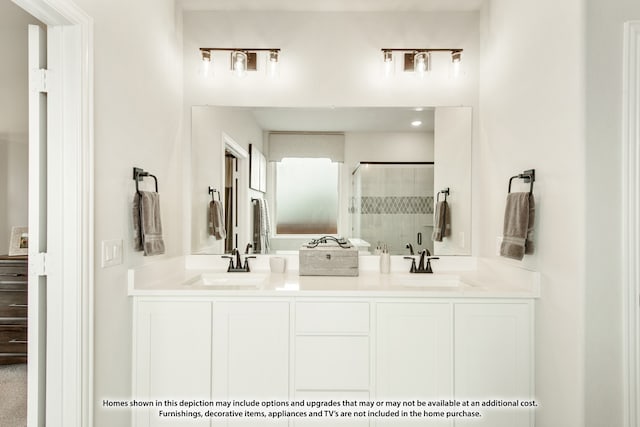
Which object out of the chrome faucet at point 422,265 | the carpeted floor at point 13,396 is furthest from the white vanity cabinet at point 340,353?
the carpeted floor at point 13,396

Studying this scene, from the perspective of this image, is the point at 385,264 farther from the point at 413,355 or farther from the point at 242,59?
the point at 242,59

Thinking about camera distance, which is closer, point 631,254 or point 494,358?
point 631,254

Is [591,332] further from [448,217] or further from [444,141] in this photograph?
[444,141]

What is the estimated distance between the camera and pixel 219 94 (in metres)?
2.71

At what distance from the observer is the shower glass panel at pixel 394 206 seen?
106 inches

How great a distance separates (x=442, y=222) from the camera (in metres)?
2.67

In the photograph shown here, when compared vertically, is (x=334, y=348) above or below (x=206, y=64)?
below

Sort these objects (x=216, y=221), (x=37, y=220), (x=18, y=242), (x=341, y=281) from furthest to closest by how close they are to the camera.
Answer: (x=18, y=242) → (x=216, y=221) → (x=341, y=281) → (x=37, y=220)

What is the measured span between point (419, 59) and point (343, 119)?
635mm

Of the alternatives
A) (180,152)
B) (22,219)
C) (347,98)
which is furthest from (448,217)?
(22,219)

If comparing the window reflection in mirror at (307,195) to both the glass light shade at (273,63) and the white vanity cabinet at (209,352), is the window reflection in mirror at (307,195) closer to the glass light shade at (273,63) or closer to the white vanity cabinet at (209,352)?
the glass light shade at (273,63)

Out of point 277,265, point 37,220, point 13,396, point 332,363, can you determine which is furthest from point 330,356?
point 13,396

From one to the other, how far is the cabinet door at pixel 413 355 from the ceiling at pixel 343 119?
4.19ft

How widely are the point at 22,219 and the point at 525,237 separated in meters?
3.62
